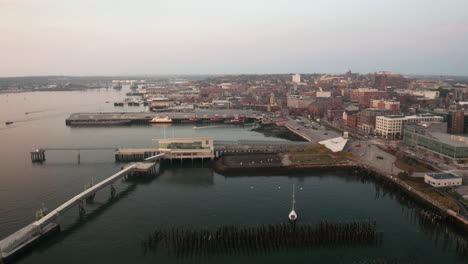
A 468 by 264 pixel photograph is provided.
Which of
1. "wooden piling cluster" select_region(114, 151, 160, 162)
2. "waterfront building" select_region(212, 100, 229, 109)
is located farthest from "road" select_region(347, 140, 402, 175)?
"waterfront building" select_region(212, 100, 229, 109)

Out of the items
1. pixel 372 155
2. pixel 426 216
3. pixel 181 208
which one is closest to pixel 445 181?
pixel 426 216

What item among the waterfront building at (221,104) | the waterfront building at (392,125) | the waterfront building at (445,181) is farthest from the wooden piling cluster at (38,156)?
the waterfront building at (221,104)

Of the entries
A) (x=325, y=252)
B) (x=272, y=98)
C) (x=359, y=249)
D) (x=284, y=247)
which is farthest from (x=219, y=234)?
(x=272, y=98)

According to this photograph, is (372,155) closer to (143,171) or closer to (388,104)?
(143,171)

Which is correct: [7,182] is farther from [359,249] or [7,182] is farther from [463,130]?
[463,130]

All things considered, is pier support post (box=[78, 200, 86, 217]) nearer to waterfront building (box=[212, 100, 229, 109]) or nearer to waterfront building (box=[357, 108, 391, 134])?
waterfront building (box=[357, 108, 391, 134])
